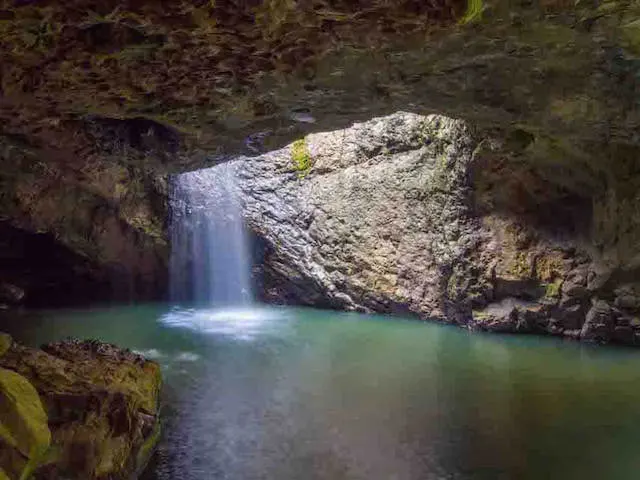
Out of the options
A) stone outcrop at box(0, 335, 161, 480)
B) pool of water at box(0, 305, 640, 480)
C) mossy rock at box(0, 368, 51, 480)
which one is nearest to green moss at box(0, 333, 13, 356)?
stone outcrop at box(0, 335, 161, 480)

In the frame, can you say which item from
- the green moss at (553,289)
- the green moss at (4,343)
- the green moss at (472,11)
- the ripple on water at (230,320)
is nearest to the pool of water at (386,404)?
the ripple on water at (230,320)

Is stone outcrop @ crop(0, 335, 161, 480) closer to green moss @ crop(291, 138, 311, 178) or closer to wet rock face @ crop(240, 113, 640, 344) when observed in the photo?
wet rock face @ crop(240, 113, 640, 344)

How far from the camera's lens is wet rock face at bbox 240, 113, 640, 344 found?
9.57 m

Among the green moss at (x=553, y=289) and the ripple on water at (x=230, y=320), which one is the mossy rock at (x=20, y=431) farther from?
the green moss at (x=553, y=289)

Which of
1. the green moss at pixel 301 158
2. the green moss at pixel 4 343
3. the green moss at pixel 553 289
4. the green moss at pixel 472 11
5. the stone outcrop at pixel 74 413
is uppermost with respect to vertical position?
the green moss at pixel 301 158

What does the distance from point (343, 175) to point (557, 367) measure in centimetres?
672

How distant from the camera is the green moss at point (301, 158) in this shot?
1352 cm

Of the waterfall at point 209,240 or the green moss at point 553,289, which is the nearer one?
the green moss at point 553,289

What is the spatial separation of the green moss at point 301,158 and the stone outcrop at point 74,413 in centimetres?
825

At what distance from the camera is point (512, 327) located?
10281mm

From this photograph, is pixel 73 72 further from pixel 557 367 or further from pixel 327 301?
pixel 327 301

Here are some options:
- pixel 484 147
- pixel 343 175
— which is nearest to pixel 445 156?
pixel 484 147

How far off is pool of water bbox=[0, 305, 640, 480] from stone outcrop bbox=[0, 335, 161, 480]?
15.4 inches

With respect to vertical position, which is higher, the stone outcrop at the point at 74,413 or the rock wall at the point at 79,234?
the rock wall at the point at 79,234
